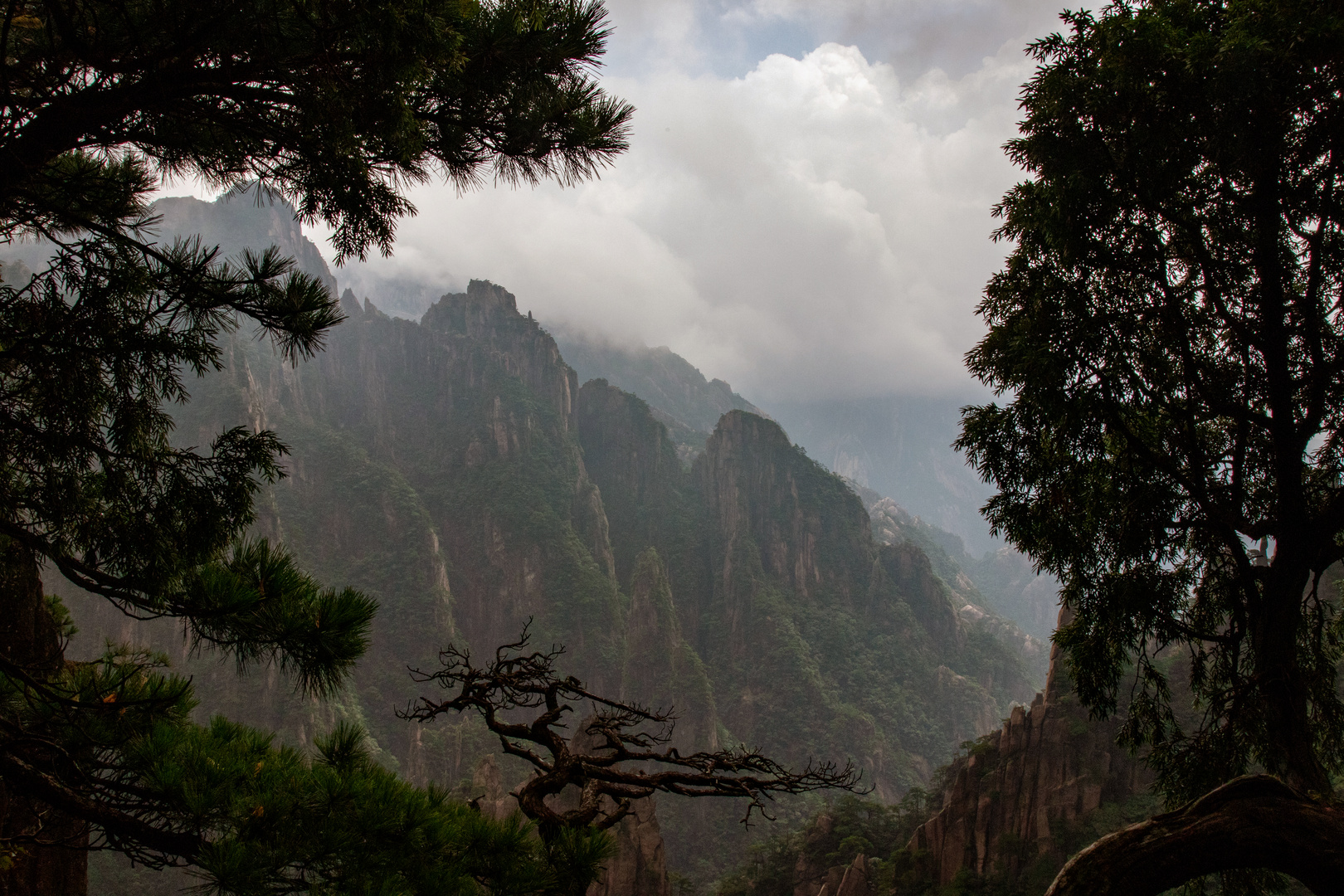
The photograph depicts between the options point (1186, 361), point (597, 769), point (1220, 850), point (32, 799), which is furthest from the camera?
point (1186, 361)

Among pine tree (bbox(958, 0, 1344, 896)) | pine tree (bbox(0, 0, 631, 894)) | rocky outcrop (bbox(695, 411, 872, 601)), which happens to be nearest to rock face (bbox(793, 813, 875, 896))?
pine tree (bbox(958, 0, 1344, 896))

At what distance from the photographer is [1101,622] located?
18.9 ft

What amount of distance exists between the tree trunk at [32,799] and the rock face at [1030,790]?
91.8ft

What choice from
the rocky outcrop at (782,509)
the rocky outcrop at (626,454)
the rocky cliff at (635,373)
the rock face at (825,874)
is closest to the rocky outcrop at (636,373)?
the rocky cliff at (635,373)

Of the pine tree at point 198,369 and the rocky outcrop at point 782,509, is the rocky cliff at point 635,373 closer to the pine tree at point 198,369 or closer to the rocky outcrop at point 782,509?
the rocky outcrop at point 782,509

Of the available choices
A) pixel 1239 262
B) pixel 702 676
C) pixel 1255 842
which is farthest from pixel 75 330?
pixel 702 676

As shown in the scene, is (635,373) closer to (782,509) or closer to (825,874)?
(782,509)

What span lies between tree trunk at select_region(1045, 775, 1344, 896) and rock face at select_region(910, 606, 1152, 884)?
26.1 m

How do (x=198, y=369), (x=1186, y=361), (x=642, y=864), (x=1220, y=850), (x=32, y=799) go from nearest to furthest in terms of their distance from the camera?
(x=32, y=799) < (x=1220, y=850) < (x=198, y=369) < (x=1186, y=361) < (x=642, y=864)

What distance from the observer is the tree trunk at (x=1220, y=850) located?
9.43 feet

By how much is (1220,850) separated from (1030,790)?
27957 mm

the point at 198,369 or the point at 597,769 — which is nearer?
the point at 597,769

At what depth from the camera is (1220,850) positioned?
2943 mm

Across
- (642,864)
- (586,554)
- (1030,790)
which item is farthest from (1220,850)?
(586,554)
